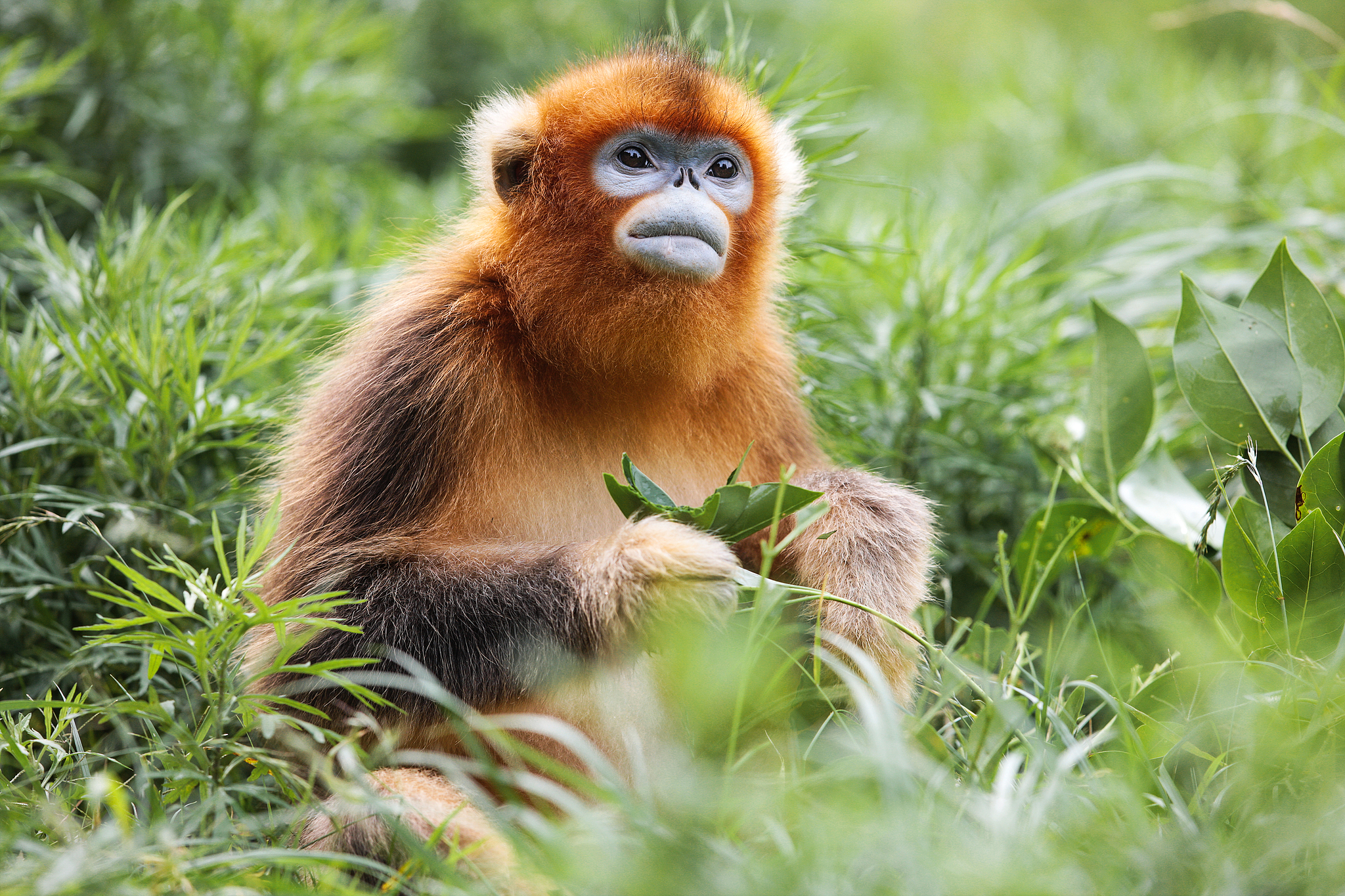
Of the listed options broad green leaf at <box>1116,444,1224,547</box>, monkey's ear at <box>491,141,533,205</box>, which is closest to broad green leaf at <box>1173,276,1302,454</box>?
broad green leaf at <box>1116,444,1224,547</box>

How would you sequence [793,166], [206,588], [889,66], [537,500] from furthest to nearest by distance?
[889,66]
[793,166]
[537,500]
[206,588]

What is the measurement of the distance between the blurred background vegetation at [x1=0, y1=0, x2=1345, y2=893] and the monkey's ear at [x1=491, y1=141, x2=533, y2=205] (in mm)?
586

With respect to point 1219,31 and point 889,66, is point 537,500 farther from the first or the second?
point 1219,31

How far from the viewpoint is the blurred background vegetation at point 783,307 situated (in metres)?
1.32

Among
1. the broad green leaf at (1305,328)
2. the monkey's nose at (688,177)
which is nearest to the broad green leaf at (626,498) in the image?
the monkey's nose at (688,177)

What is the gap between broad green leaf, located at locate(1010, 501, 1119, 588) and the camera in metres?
2.32

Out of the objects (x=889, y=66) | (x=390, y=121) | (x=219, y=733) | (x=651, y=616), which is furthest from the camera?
(x=889, y=66)

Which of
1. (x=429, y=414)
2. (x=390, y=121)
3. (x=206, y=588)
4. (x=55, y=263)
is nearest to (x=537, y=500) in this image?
(x=429, y=414)

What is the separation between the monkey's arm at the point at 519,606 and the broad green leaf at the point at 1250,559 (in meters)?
0.88

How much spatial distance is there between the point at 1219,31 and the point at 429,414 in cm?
733

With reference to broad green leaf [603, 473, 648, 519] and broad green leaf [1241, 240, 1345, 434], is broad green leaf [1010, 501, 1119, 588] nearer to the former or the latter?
broad green leaf [1241, 240, 1345, 434]

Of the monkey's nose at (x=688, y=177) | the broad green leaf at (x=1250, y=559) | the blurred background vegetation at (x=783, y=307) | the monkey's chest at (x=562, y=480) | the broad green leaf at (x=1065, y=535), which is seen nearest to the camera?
the blurred background vegetation at (x=783, y=307)

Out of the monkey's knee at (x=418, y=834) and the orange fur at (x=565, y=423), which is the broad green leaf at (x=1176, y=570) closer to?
the orange fur at (x=565, y=423)

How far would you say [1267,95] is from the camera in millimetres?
4785
